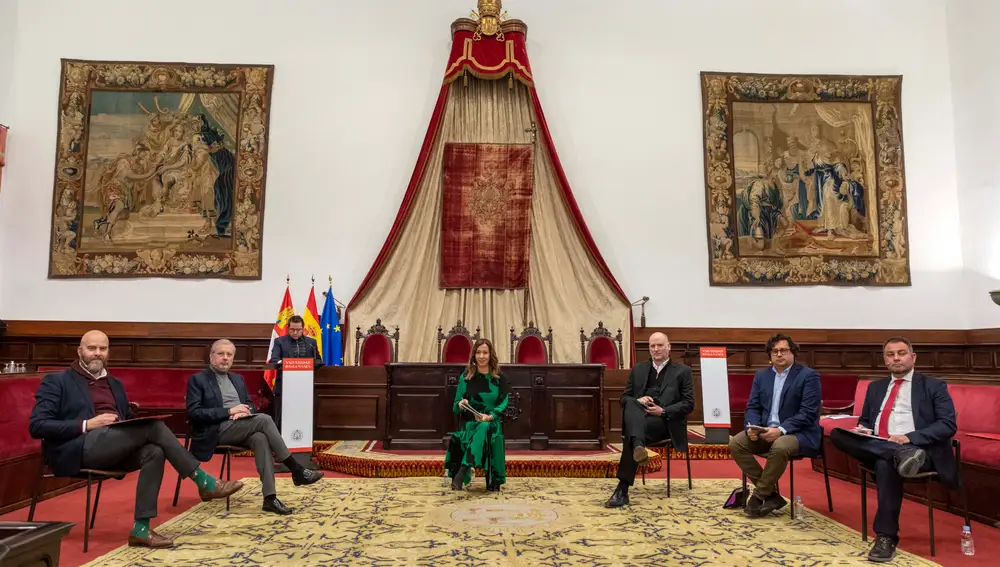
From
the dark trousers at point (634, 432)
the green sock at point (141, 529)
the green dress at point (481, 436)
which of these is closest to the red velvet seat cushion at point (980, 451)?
the dark trousers at point (634, 432)

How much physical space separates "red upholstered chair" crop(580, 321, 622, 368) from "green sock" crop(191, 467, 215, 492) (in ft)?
17.0

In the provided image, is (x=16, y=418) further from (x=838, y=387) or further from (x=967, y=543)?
(x=838, y=387)

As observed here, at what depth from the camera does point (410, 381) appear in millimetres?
6344

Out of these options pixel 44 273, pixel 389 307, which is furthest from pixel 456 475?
pixel 44 273

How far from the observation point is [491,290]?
8.68m

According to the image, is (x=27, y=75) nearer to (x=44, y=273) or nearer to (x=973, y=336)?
(x=44, y=273)

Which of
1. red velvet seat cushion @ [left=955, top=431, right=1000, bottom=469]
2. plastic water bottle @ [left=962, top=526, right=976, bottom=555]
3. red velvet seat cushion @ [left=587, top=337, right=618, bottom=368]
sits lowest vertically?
plastic water bottle @ [left=962, top=526, right=976, bottom=555]

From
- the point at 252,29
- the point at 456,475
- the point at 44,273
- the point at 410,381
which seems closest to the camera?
the point at 456,475

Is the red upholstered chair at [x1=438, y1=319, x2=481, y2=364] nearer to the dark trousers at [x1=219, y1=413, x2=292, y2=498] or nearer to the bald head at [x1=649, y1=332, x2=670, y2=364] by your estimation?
the bald head at [x1=649, y1=332, x2=670, y2=364]

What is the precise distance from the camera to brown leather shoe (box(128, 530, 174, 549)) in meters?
3.49

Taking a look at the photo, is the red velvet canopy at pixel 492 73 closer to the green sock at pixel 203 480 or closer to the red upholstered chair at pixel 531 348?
the red upholstered chair at pixel 531 348

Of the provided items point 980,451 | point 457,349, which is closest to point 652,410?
point 980,451

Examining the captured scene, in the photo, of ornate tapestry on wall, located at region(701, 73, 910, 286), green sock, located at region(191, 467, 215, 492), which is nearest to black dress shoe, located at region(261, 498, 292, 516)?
green sock, located at region(191, 467, 215, 492)

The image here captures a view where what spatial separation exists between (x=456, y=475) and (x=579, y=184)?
4.97 meters
